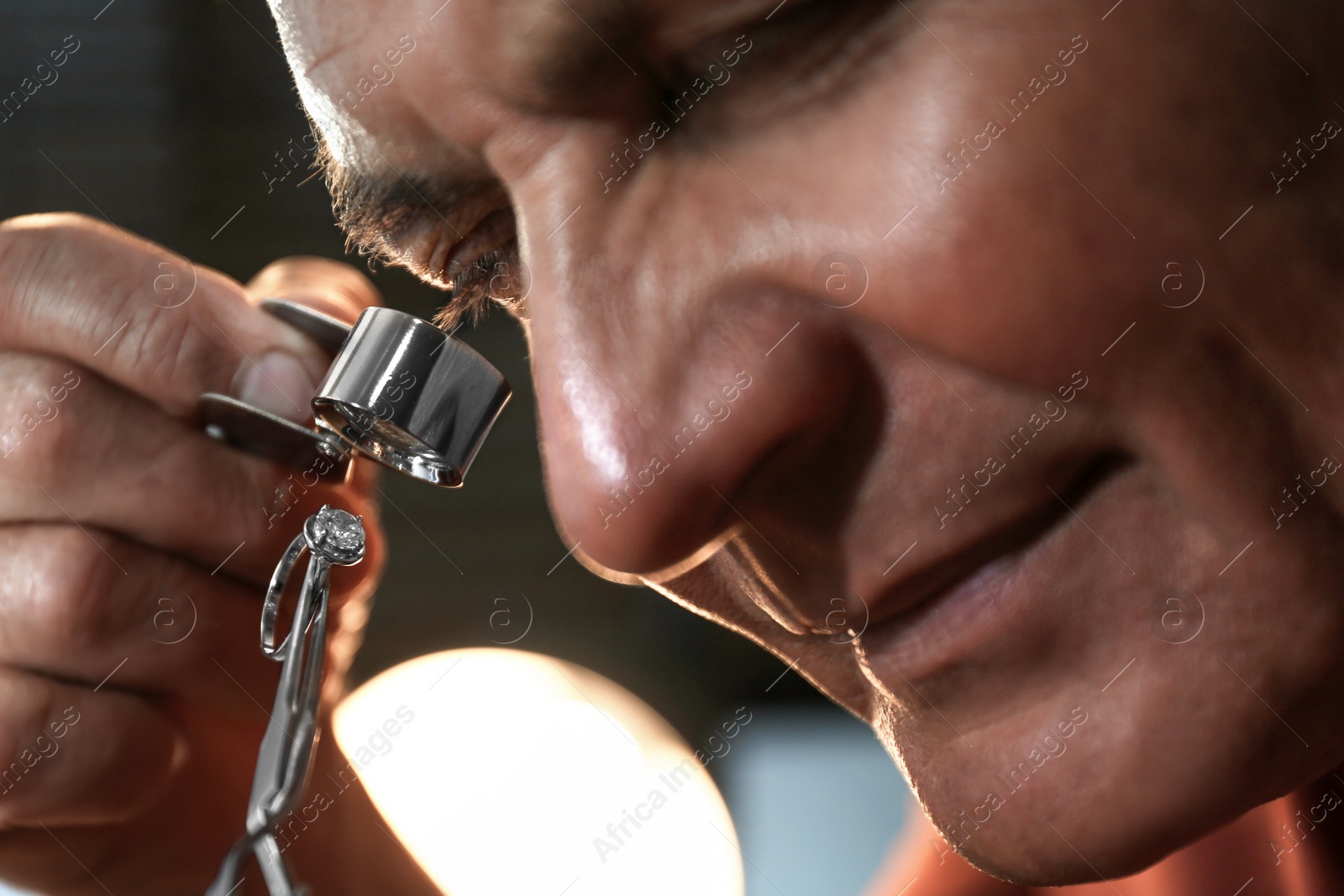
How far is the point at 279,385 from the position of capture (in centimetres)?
70

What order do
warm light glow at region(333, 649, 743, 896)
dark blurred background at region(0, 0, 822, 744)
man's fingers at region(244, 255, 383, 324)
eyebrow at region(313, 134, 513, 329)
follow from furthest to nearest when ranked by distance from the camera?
dark blurred background at region(0, 0, 822, 744), warm light glow at region(333, 649, 743, 896), man's fingers at region(244, 255, 383, 324), eyebrow at region(313, 134, 513, 329)

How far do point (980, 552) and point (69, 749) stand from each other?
0.64 m

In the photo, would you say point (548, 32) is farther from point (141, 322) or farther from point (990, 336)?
point (141, 322)

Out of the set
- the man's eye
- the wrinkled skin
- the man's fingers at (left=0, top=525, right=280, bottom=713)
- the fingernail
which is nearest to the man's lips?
the wrinkled skin

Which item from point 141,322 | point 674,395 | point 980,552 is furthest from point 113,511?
point 980,552

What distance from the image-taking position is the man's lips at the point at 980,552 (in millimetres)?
470

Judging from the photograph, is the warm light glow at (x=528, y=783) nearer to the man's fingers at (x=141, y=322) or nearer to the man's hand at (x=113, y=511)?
the man's hand at (x=113, y=511)

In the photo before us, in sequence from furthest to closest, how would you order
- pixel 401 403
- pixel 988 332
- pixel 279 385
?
pixel 279 385 → pixel 401 403 → pixel 988 332

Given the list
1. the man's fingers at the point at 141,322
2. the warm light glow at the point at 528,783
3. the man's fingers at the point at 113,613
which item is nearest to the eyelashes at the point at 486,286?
the man's fingers at the point at 141,322

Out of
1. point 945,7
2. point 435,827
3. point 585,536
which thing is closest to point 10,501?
point 585,536

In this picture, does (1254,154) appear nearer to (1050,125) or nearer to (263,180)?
(1050,125)

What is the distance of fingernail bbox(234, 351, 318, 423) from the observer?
0.70m

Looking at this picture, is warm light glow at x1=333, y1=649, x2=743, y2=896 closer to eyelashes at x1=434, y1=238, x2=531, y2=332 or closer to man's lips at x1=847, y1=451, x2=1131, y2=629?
eyelashes at x1=434, y1=238, x2=531, y2=332

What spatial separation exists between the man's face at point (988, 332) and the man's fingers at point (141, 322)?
27cm
